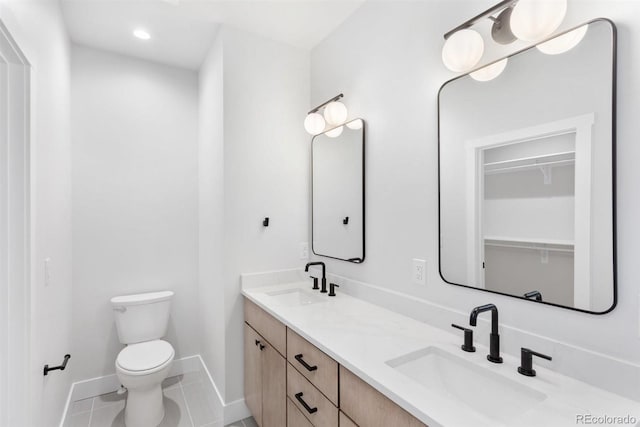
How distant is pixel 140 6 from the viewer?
192 cm

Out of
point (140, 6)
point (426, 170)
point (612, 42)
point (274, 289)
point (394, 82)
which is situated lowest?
point (274, 289)

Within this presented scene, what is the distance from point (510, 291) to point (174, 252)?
2483 millimetres

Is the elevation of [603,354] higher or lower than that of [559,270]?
lower

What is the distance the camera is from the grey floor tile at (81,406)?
7.25ft

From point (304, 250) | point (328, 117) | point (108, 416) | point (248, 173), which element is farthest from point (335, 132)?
point (108, 416)

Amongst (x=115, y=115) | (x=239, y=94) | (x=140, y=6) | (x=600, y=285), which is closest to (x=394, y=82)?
(x=239, y=94)

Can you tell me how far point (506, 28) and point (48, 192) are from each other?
7.15 feet

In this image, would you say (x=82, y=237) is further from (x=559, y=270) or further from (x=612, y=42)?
(x=612, y=42)

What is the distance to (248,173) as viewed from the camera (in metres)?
2.17

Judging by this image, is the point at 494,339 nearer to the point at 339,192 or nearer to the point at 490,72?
the point at 490,72

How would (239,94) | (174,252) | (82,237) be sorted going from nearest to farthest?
(239,94)
(82,237)
(174,252)

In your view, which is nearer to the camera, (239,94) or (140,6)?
(140,6)

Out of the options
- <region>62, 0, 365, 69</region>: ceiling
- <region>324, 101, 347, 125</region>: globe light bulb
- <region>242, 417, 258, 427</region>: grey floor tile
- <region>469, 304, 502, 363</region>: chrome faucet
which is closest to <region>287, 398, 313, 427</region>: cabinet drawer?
<region>242, 417, 258, 427</region>: grey floor tile

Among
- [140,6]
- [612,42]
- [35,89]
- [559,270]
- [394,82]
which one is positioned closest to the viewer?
[612,42]
